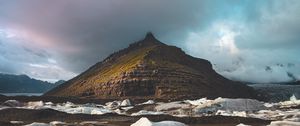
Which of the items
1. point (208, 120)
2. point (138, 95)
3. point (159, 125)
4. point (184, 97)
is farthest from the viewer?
point (138, 95)

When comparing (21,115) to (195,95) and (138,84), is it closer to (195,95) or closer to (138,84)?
(195,95)

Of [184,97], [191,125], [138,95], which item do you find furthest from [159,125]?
[138,95]

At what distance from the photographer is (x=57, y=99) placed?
148m

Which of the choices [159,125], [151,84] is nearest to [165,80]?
[151,84]

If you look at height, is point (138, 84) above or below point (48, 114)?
above

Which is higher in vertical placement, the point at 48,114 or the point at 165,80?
the point at 165,80

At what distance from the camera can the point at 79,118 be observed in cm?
6412

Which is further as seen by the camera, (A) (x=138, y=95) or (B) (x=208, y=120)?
(A) (x=138, y=95)

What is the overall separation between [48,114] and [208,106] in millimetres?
29619

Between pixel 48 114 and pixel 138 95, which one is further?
pixel 138 95

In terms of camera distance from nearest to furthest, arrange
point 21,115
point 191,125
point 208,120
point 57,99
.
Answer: point 191,125 → point 208,120 → point 21,115 → point 57,99

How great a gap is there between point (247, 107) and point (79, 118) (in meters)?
34.5

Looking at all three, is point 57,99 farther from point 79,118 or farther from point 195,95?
point 79,118

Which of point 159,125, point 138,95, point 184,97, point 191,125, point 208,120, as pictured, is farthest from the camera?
point 138,95
